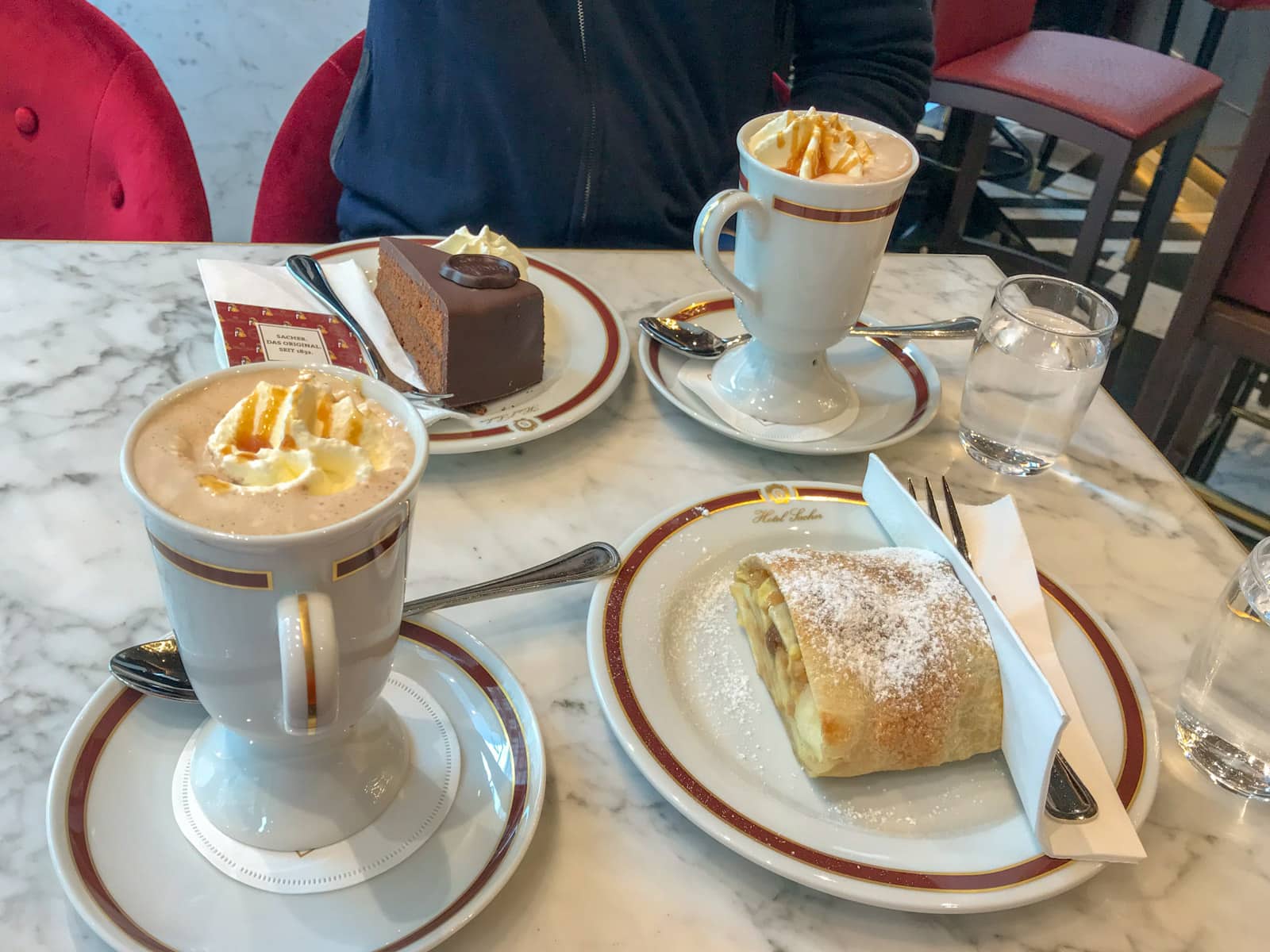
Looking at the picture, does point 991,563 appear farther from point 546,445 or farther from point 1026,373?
point 546,445

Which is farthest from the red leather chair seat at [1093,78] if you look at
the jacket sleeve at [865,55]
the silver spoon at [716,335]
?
the silver spoon at [716,335]

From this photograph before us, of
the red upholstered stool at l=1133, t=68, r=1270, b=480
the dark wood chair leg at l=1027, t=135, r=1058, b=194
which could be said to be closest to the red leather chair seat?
the red upholstered stool at l=1133, t=68, r=1270, b=480

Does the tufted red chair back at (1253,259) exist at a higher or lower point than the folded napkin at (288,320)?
lower

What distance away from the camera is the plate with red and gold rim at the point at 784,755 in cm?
52

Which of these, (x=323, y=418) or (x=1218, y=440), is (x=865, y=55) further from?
(x=1218, y=440)

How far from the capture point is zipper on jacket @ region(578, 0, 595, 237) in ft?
3.86

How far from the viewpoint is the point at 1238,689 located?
0.62 m

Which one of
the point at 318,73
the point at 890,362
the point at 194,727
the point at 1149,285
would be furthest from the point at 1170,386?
the point at 194,727

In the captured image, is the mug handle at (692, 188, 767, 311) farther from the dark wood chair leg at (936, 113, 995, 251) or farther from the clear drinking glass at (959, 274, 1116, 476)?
the dark wood chair leg at (936, 113, 995, 251)

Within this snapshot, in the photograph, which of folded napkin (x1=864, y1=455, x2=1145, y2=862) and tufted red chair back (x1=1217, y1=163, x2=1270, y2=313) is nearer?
folded napkin (x1=864, y1=455, x2=1145, y2=862)

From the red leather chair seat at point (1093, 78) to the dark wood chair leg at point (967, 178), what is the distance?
0.50 feet

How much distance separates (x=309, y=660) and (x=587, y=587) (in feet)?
1.11

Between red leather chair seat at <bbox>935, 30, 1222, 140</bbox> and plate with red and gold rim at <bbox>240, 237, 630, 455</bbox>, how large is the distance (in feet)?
5.94

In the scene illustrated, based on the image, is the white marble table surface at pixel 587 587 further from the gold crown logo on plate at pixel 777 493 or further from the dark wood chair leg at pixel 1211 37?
the dark wood chair leg at pixel 1211 37
